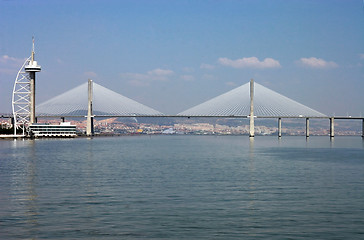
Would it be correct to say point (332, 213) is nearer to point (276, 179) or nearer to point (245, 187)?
point (245, 187)

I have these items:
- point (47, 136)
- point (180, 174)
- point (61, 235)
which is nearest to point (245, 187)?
point (180, 174)

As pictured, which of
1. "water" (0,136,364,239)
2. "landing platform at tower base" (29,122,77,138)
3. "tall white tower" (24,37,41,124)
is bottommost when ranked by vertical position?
"water" (0,136,364,239)

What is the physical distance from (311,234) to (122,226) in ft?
19.5

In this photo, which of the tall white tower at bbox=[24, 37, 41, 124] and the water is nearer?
the water

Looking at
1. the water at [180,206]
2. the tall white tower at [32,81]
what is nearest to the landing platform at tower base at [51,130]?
the tall white tower at [32,81]

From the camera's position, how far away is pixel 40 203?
20.9 meters

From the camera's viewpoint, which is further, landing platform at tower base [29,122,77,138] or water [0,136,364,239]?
landing platform at tower base [29,122,77,138]

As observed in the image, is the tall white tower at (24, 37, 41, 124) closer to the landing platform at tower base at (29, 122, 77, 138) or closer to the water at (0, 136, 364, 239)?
the landing platform at tower base at (29, 122, 77, 138)

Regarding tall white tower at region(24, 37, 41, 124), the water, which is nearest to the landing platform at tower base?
tall white tower at region(24, 37, 41, 124)

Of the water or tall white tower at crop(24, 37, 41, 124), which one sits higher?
tall white tower at crop(24, 37, 41, 124)

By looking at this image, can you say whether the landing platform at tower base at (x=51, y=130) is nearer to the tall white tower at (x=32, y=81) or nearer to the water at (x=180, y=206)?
the tall white tower at (x=32, y=81)

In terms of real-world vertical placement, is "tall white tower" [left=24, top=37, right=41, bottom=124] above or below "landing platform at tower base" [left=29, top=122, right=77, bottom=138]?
above

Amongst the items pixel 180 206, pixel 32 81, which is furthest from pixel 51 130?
pixel 180 206

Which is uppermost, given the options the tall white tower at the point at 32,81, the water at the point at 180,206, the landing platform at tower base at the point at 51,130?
the tall white tower at the point at 32,81
